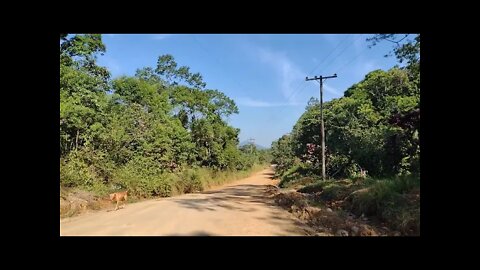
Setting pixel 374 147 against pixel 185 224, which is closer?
pixel 185 224

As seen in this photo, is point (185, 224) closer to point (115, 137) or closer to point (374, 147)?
point (115, 137)

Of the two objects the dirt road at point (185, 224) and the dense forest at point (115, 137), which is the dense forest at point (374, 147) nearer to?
the dirt road at point (185, 224)

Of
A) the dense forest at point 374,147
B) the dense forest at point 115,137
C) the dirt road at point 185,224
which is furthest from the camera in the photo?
the dense forest at point 115,137

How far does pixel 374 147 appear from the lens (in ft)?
41.7

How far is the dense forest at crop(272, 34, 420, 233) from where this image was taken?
7.05 metres

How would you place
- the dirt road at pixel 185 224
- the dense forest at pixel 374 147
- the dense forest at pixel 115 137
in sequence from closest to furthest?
the dirt road at pixel 185 224, the dense forest at pixel 374 147, the dense forest at pixel 115 137

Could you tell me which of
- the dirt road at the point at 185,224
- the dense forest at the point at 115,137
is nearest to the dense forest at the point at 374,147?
the dirt road at the point at 185,224

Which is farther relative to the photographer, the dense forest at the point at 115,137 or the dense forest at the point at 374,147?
the dense forest at the point at 115,137

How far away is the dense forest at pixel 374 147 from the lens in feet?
23.1

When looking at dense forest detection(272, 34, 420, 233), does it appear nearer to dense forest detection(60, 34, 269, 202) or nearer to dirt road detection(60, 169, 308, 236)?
dirt road detection(60, 169, 308, 236)

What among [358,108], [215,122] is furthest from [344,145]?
[215,122]

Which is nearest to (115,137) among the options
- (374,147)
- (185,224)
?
(185,224)
